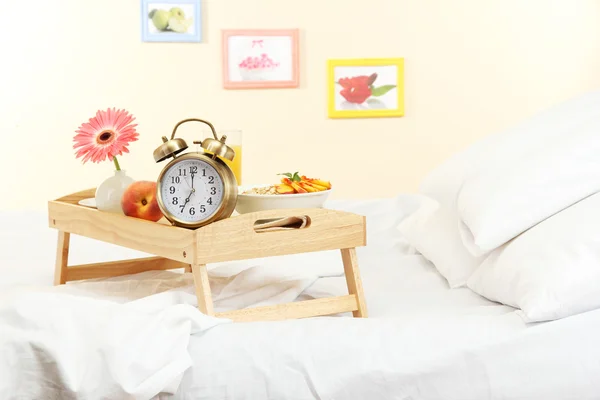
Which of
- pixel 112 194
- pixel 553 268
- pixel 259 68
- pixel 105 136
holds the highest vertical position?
pixel 259 68

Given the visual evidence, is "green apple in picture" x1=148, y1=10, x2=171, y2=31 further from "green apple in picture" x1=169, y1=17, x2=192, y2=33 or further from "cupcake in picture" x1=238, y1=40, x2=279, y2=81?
"cupcake in picture" x1=238, y1=40, x2=279, y2=81

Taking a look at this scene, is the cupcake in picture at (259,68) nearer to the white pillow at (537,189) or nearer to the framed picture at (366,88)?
the framed picture at (366,88)

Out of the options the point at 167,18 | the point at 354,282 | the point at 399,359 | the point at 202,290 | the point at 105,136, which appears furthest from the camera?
the point at 167,18

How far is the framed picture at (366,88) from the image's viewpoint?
14.0ft

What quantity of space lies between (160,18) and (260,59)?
1.81 ft

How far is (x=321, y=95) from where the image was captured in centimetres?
429

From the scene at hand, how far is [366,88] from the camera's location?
170 inches

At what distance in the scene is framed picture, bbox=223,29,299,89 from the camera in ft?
13.8

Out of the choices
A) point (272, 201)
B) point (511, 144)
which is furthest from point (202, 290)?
point (511, 144)

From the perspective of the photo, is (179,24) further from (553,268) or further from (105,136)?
(553,268)

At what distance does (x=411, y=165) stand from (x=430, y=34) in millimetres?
706

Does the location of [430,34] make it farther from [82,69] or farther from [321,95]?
[82,69]

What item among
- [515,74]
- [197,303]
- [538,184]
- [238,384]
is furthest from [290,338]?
[515,74]

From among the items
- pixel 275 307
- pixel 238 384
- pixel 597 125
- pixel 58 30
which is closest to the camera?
pixel 238 384
